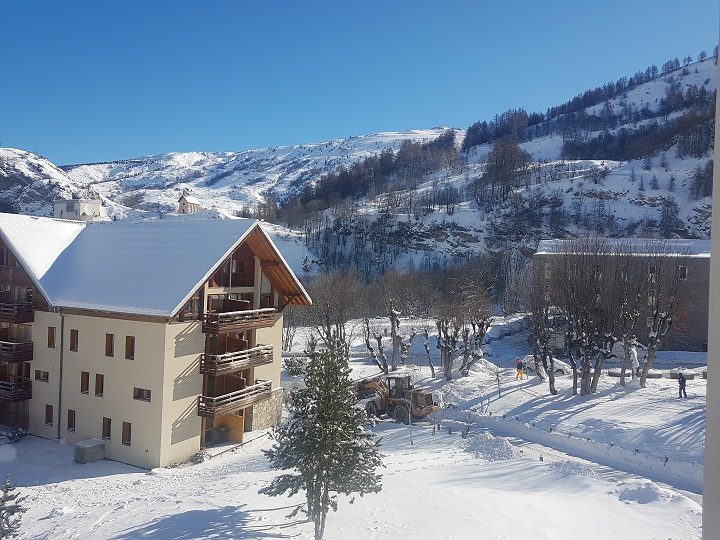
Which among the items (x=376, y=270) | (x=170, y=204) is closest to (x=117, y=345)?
(x=376, y=270)

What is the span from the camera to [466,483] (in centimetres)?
1714

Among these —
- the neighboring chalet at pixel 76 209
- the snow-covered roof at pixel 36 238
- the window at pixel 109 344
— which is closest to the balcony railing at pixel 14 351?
the snow-covered roof at pixel 36 238

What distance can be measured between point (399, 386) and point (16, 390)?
18.1m

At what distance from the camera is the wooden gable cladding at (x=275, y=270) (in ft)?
79.8

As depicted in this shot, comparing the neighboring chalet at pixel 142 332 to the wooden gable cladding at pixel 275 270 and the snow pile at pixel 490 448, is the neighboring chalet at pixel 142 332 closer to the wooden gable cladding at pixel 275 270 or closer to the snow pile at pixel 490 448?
the wooden gable cladding at pixel 275 270

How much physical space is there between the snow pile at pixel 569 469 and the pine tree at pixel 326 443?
8940 mm

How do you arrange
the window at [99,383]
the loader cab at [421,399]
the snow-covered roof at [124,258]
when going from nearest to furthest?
the snow-covered roof at [124,258], the window at [99,383], the loader cab at [421,399]

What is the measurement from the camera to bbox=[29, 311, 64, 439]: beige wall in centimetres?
2297

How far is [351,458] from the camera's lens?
12.1 metres

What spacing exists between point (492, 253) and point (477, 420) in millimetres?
61741

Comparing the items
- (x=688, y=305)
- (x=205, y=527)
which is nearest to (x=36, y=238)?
(x=205, y=527)

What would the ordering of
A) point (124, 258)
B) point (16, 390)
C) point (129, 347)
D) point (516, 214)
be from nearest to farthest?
point (129, 347) → point (16, 390) → point (124, 258) → point (516, 214)

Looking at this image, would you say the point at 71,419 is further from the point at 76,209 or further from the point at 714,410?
the point at 76,209

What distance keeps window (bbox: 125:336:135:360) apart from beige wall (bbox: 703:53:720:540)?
2174 cm
